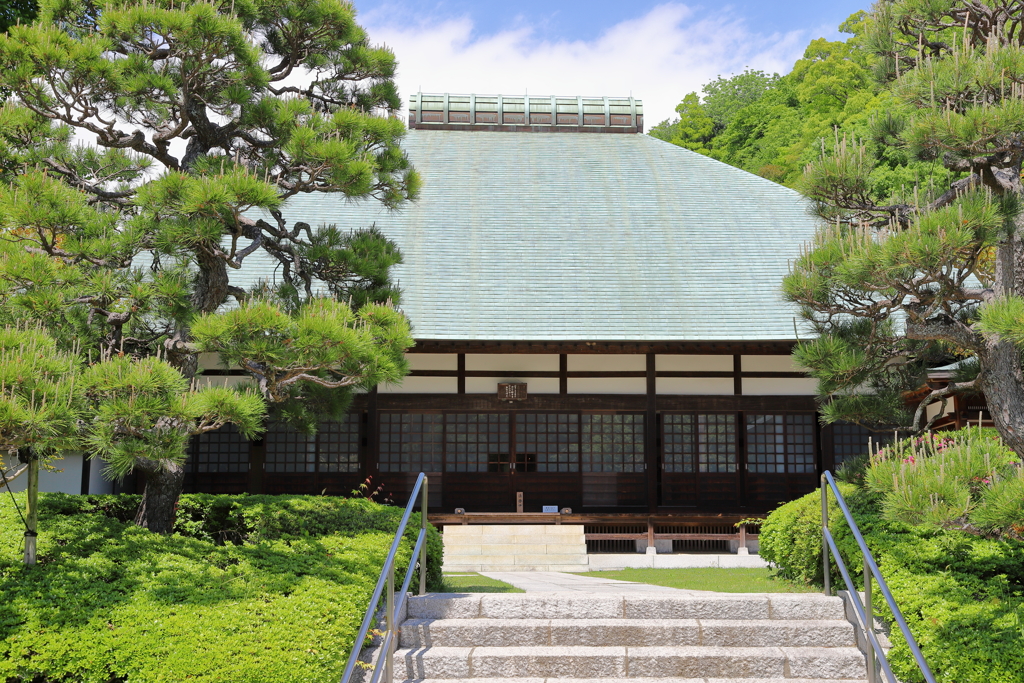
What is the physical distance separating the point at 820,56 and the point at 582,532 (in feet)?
108

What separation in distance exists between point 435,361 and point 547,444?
249cm

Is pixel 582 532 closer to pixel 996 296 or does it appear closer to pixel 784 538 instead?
pixel 784 538

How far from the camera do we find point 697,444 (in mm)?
14250

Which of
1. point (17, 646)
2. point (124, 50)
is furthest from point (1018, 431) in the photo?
point (124, 50)

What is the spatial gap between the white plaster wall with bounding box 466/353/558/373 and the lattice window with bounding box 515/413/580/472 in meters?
1.09

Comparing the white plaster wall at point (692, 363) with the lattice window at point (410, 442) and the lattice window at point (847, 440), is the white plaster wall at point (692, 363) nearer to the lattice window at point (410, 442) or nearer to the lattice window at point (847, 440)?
the lattice window at point (847, 440)

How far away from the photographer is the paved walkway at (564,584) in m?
8.67

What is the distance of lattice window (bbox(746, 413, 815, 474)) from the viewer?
14016 millimetres

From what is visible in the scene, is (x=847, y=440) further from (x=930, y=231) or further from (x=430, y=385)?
(x=930, y=231)

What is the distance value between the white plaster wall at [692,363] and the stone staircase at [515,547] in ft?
9.64

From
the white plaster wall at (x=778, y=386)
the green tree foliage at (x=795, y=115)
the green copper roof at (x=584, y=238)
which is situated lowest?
the white plaster wall at (x=778, y=386)

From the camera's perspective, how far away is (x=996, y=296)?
6.04 metres

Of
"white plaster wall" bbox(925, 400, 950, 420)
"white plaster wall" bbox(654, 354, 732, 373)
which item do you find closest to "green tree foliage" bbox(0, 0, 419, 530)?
"white plaster wall" bbox(654, 354, 732, 373)

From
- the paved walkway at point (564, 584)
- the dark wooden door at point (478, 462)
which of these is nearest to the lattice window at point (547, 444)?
the dark wooden door at point (478, 462)
